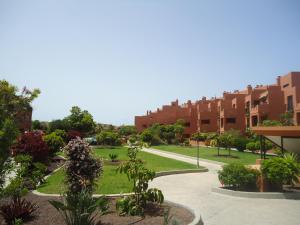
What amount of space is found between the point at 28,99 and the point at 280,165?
18.9 m

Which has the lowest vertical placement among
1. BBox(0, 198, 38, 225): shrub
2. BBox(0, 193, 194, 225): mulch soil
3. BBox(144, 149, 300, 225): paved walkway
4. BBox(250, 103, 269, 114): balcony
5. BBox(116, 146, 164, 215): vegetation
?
BBox(144, 149, 300, 225): paved walkway

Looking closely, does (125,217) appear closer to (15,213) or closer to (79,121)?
(15,213)

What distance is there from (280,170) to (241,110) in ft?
152

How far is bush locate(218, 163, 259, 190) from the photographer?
39.2ft

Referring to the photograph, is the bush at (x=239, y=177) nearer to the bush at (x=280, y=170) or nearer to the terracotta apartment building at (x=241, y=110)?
the bush at (x=280, y=170)

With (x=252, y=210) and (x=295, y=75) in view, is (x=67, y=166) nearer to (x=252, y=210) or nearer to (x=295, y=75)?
(x=252, y=210)

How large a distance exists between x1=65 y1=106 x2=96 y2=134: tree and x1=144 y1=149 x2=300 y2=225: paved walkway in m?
35.1

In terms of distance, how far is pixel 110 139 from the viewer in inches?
1821

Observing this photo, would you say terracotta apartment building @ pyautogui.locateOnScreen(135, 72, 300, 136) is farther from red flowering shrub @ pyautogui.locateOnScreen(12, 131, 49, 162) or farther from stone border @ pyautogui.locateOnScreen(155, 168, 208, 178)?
red flowering shrub @ pyautogui.locateOnScreen(12, 131, 49, 162)


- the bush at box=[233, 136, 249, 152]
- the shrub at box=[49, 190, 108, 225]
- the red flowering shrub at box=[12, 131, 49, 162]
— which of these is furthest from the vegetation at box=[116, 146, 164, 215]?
the bush at box=[233, 136, 249, 152]

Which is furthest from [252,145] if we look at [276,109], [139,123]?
[139,123]

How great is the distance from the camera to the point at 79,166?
9.20 m

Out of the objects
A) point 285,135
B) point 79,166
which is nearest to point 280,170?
point 285,135

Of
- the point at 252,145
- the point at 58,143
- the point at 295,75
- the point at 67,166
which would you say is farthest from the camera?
the point at 295,75
